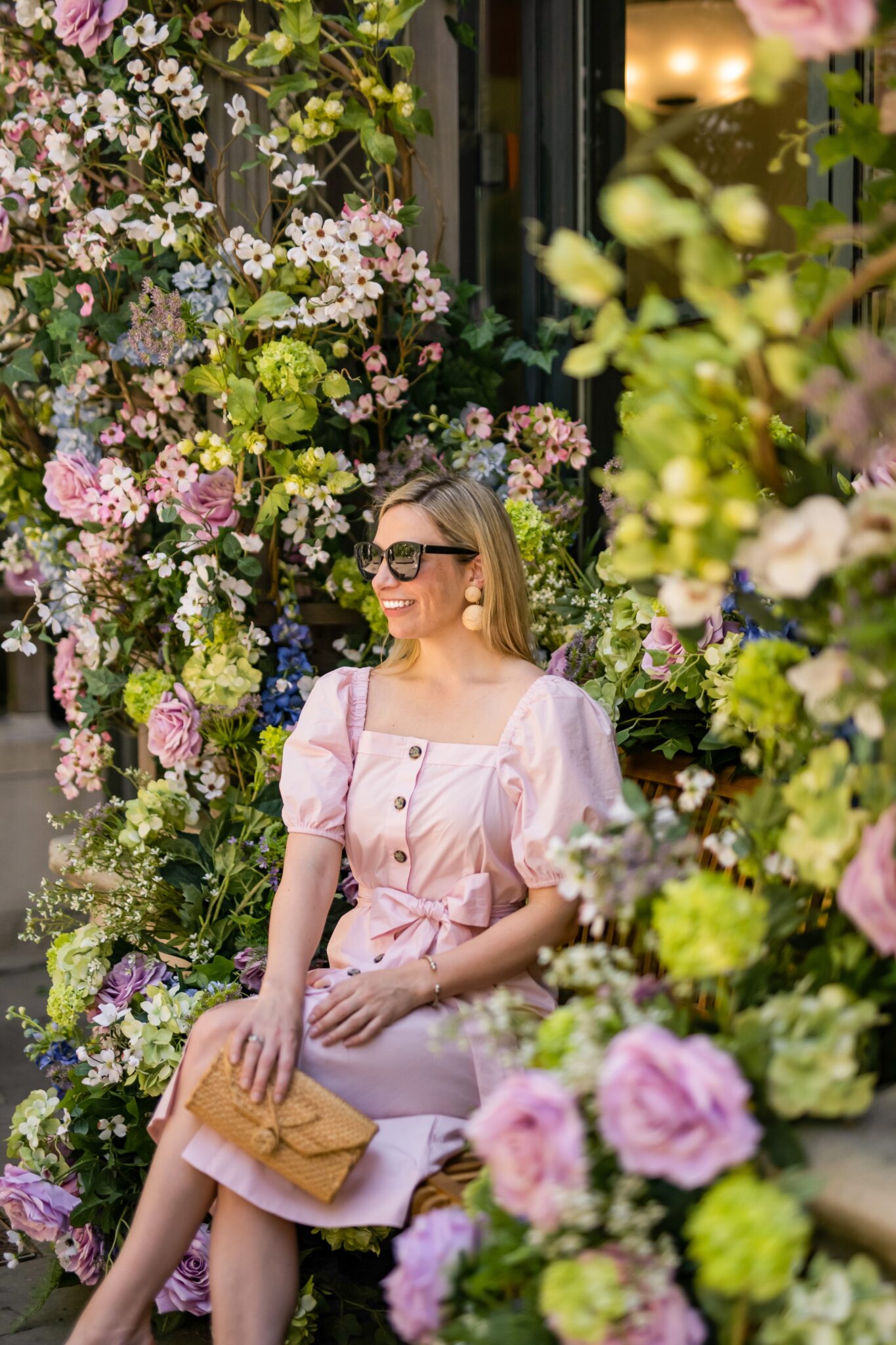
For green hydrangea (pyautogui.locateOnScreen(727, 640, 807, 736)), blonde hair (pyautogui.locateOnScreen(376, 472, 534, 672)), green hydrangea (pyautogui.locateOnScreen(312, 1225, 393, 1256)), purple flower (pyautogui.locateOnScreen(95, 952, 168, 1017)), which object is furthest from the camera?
purple flower (pyautogui.locateOnScreen(95, 952, 168, 1017))

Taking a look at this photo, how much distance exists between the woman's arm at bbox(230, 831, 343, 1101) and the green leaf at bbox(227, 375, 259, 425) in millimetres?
827

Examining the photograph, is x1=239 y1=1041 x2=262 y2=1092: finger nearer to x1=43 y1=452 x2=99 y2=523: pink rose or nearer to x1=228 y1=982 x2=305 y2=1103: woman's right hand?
x1=228 y1=982 x2=305 y2=1103: woman's right hand

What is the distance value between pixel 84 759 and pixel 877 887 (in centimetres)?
219

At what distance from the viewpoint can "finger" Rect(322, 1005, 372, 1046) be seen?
1.83 metres

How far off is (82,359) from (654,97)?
145 centimetres

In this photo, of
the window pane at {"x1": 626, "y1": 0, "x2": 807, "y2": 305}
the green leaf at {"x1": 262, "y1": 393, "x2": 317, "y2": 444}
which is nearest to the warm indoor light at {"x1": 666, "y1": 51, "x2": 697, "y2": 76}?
the window pane at {"x1": 626, "y1": 0, "x2": 807, "y2": 305}

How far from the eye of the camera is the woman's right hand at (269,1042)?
1.70 m

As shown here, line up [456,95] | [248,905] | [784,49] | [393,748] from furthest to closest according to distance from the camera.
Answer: [456,95] < [248,905] < [393,748] < [784,49]

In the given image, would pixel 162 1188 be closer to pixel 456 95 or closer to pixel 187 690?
pixel 187 690

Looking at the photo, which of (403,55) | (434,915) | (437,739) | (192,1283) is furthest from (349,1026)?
(403,55)

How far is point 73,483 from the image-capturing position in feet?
8.80

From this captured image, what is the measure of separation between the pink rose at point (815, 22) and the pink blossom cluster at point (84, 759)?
88.4 inches

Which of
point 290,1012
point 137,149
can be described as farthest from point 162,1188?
point 137,149

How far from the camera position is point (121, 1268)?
5.66 ft
